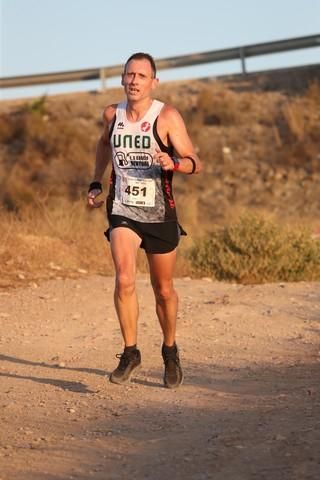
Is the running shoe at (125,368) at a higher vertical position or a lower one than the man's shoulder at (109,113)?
lower

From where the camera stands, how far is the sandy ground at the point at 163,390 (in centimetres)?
586

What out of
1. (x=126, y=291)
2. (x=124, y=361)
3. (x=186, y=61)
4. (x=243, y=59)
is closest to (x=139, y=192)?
(x=126, y=291)

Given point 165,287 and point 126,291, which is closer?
point 126,291

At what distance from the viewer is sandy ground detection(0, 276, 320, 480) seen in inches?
231

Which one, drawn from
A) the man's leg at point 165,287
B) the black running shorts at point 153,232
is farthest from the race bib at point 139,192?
the man's leg at point 165,287

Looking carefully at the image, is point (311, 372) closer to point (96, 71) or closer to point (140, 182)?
point (140, 182)

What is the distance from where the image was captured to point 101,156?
329 inches

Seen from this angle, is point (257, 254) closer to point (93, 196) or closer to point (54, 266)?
point (54, 266)

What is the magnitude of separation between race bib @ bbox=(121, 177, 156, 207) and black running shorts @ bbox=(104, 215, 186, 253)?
138mm

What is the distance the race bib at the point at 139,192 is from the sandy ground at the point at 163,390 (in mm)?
1279

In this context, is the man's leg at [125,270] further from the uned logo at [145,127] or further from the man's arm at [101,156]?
the uned logo at [145,127]

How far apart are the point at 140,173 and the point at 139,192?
0.43ft

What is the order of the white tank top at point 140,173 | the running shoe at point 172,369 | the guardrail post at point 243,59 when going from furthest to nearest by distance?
1. the guardrail post at point 243,59
2. the running shoe at point 172,369
3. the white tank top at point 140,173

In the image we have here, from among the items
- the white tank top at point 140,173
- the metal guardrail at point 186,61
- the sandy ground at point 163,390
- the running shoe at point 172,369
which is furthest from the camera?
the metal guardrail at point 186,61
